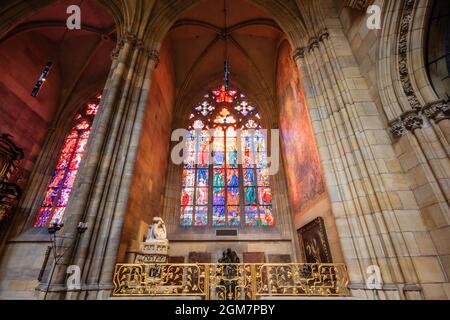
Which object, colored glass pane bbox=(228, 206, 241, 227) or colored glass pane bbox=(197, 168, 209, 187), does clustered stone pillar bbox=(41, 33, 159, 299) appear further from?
colored glass pane bbox=(228, 206, 241, 227)

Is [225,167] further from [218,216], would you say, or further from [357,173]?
[357,173]

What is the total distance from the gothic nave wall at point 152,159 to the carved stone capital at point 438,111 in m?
7.80

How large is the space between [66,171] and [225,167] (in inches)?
334

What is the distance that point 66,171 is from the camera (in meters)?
11.0

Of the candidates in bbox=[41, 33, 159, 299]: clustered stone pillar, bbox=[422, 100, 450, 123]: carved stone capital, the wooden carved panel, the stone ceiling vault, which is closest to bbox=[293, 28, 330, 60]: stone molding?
bbox=[422, 100, 450, 123]: carved stone capital

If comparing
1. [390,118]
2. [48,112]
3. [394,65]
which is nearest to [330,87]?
[394,65]

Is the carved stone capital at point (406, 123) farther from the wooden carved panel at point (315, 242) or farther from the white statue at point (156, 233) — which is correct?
the white statue at point (156, 233)

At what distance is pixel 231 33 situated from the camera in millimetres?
12523

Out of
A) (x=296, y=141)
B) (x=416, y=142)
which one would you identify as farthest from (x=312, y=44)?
(x=416, y=142)

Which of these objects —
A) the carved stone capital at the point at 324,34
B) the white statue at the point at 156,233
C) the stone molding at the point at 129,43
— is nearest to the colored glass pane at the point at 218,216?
the white statue at the point at 156,233

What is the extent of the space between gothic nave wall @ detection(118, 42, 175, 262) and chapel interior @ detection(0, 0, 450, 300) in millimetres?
117

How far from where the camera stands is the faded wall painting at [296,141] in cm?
763

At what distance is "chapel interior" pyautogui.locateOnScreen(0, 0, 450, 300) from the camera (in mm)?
4734

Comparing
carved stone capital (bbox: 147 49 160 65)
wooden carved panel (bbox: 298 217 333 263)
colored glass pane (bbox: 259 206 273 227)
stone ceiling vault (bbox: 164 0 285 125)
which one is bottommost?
wooden carved panel (bbox: 298 217 333 263)
